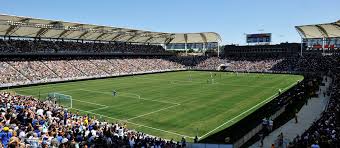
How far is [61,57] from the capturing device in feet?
247

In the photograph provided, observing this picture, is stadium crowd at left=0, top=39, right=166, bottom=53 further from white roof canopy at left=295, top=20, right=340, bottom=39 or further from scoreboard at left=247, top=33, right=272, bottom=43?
white roof canopy at left=295, top=20, right=340, bottom=39

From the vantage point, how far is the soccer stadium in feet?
57.4

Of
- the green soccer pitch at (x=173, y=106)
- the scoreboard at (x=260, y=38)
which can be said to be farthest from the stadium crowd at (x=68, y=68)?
the scoreboard at (x=260, y=38)

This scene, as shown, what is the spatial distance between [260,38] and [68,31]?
61.5 m

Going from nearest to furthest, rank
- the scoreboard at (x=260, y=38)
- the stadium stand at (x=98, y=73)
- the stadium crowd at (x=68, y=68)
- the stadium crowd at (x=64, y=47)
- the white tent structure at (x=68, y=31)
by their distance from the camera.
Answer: the stadium stand at (x=98, y=73)
the stadium crowd at (x=68, y=68)
the white tent structure at (x=68, y=31)
the stadium crowd at (x=64, y=47)
the scoreboard at (x=260, y=38)

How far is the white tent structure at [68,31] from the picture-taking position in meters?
58.2

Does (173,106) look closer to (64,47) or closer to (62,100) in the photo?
(62,100)

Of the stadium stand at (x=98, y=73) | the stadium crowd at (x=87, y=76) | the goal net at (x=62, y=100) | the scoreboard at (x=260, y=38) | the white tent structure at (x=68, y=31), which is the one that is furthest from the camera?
the scoreboard at (x=260, y=38)

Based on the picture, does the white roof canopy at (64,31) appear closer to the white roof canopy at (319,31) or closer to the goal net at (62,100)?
the goal net at (62,100)

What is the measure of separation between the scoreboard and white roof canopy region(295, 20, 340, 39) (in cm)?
1353

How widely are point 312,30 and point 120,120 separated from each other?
236 feet

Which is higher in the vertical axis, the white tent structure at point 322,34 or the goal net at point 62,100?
the white tent structure at point 322,34

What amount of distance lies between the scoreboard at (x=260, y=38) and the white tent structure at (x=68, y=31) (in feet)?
33.5

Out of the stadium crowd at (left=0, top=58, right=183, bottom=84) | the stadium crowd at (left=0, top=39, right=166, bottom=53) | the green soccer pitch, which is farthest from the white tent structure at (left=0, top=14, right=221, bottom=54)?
the green soccer pitch
